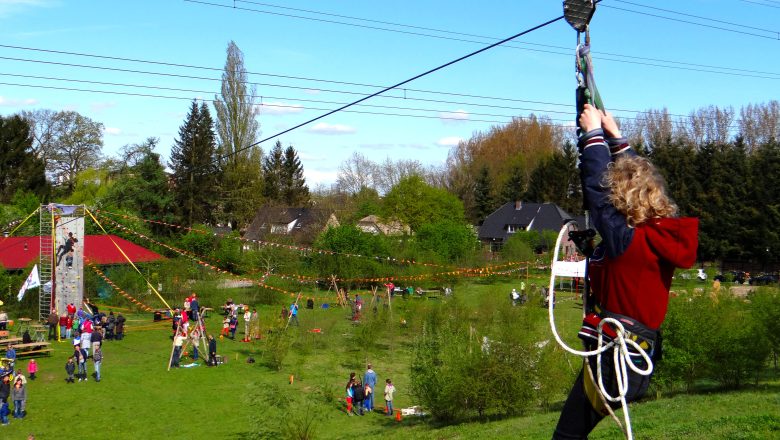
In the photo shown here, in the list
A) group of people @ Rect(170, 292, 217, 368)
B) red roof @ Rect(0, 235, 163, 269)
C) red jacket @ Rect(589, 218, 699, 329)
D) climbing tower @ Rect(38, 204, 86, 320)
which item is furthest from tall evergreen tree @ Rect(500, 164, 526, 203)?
red jacket @ Rect(589, 218, 699, 329)

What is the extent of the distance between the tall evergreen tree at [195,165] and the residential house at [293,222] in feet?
16.2

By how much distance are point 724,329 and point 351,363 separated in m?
13.6

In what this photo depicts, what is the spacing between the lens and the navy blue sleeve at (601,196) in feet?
10.7

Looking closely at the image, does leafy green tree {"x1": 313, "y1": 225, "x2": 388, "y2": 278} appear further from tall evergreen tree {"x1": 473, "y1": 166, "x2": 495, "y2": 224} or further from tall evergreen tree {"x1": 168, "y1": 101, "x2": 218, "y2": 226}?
tall evergreen tree {"x1": 473, "y1": 166, "x2": 495, "y2": 224}

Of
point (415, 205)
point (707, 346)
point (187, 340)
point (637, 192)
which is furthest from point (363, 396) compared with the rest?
point (415, 205)

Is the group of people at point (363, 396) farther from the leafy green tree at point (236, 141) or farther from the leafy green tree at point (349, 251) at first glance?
the leafy green tree at point (236, 141)

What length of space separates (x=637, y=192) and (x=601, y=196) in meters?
0.17

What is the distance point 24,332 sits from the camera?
27.6 m

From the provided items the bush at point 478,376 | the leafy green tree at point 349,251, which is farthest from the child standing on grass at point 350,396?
the leafy green tree at point 349,251

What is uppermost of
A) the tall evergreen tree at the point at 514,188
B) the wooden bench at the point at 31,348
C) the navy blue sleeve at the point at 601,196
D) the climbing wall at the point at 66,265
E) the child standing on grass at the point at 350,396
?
the tall evergreen tree at the point at 514,188

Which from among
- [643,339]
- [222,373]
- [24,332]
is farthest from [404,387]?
[643,339]

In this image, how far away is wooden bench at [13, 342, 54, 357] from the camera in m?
25.7

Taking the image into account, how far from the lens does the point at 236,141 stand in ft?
240

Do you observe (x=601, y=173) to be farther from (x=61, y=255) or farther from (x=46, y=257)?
(x=46, y=257)
